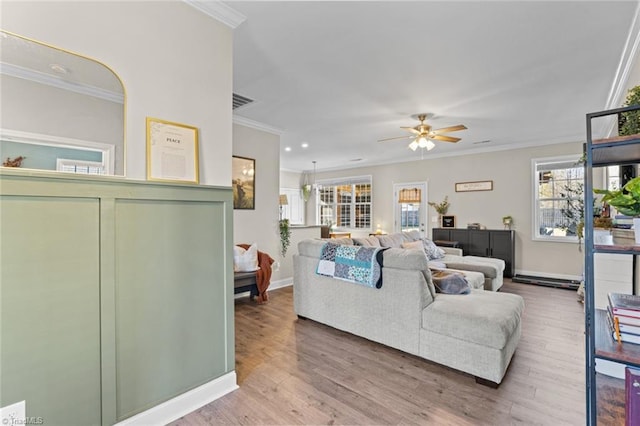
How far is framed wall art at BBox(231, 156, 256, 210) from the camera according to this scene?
4.29 metres

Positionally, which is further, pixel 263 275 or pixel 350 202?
pixel 350 202

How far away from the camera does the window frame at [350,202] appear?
8152 mm

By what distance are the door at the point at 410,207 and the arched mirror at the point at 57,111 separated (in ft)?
21.5

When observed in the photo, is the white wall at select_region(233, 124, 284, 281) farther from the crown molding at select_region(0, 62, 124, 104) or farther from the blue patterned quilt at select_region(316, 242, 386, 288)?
the crown molding at select_region(0, 62, 124, 104)

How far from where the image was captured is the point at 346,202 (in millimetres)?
8742

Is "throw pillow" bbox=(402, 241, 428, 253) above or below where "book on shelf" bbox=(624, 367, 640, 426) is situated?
above

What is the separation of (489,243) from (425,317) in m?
4.18

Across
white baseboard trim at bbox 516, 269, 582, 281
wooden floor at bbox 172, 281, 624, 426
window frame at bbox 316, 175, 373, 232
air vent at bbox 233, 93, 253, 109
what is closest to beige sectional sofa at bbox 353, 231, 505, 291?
wooden floor at bbox 172, 281, 624, 426

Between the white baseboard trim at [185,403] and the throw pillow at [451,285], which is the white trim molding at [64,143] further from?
the throw pillow at [451,285]

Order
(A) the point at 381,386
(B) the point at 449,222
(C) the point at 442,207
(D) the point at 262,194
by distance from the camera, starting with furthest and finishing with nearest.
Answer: (C) the point at 442,207, (B) the point at 449,222, (D) the point at 262,194, (A) the point at 381,386

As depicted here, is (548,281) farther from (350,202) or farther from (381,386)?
(350,202)

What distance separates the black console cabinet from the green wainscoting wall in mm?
5457

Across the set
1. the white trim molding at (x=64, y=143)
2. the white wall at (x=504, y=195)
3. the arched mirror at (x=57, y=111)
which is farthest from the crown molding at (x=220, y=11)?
the white wall at (x=504, y=195)

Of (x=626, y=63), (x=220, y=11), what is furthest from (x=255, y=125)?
(x=626, y=63)
